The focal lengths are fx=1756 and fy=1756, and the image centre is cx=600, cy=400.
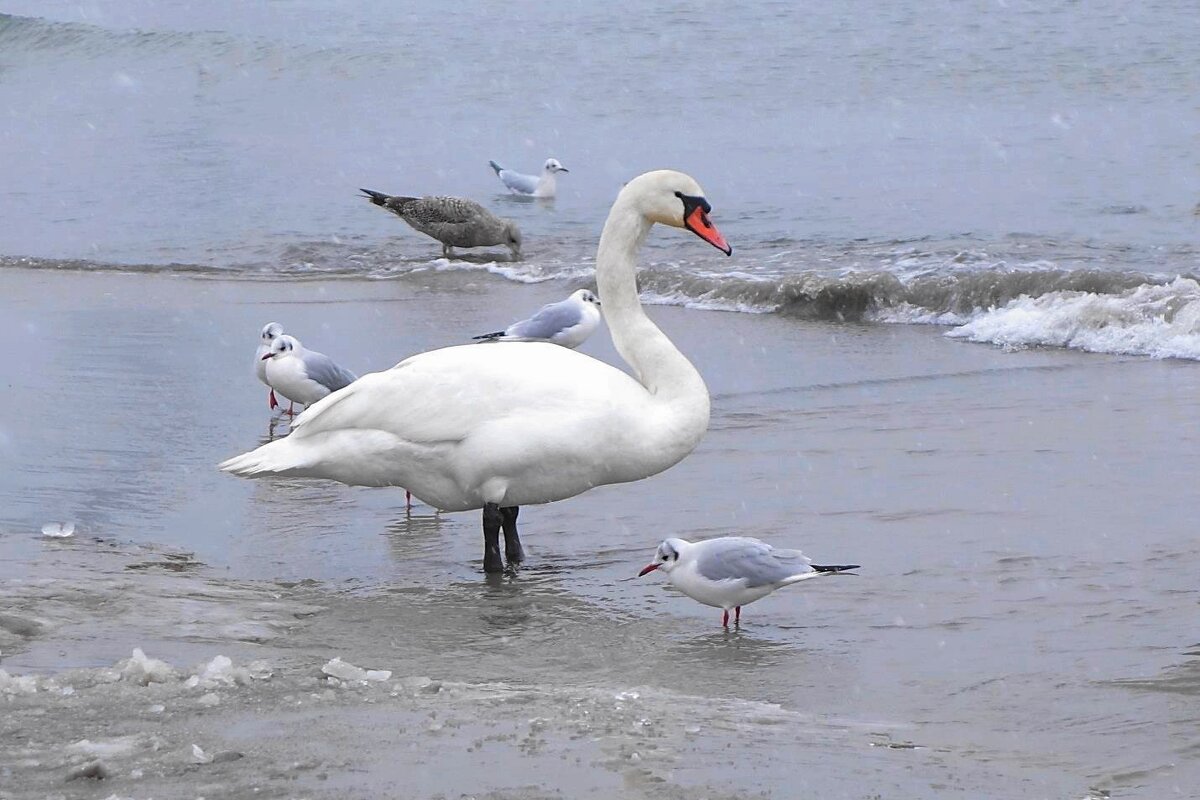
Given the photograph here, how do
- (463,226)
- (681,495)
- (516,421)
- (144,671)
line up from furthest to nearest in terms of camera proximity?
Answer: 1. (463,226)
2. (681,495)
3. (516,421)
4. (144,671)

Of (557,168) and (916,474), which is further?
(557,168)

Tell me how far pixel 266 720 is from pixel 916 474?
4467mm

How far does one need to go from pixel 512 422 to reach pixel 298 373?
3.60m

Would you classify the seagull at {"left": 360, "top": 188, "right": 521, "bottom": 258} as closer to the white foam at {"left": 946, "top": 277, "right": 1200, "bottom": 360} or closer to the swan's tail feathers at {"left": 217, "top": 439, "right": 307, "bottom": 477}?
the white foam at {"left": 946, "top": 277, "right": 1200, "bottom": 360}

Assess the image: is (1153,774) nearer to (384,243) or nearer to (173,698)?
(173,698)

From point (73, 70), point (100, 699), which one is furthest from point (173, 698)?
point (73, 70)

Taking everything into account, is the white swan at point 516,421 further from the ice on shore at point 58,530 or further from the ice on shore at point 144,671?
the ice on shore at point 144,671

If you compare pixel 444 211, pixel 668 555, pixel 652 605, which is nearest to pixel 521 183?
pixel 444 211

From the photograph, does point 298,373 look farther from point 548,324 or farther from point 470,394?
point 470,394

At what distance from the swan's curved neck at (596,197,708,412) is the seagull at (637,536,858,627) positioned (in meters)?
0.70

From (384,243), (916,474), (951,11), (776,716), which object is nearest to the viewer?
(776,716)

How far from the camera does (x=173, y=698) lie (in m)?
4.64

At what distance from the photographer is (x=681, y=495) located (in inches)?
325

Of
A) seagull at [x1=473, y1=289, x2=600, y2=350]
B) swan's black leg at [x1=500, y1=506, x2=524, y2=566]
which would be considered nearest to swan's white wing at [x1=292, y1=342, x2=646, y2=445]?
swan's black leg at [x1=500, y1=506, x2=524, y2=566]
